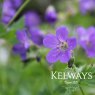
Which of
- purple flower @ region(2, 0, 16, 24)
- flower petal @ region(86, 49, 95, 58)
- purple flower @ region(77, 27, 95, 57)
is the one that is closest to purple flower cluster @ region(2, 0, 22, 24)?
purple flower @ region(2, 0, 16, 24)

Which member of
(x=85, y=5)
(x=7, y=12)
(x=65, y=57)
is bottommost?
(x=65, y=57)

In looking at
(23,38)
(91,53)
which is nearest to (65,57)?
(91,53)

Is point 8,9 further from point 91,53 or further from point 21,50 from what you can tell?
point 91,53

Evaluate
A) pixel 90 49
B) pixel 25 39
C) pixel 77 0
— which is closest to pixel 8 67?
pixel 25 39

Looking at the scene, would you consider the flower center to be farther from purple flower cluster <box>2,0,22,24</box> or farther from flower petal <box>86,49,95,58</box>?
purple flower cluster <box>2,0,22,24</box>

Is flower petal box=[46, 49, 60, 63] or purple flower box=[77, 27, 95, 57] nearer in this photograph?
flower petal box=[46, 49, 60, 63]

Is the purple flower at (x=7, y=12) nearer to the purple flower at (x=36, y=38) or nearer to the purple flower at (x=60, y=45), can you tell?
the purple flower at (x=36, y=38)
